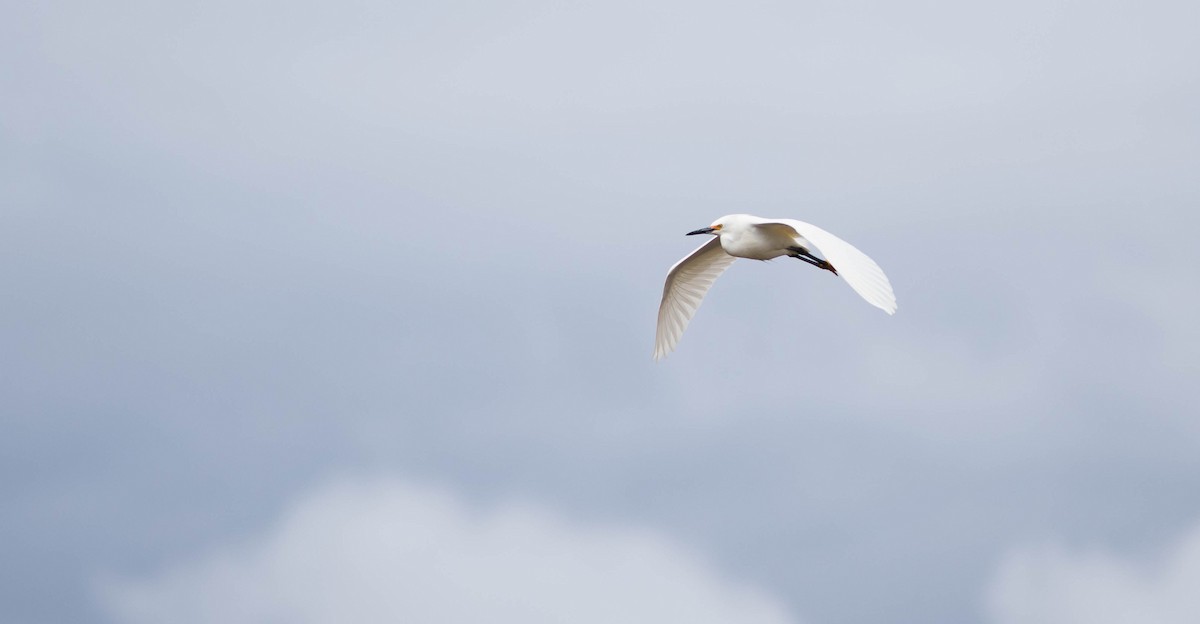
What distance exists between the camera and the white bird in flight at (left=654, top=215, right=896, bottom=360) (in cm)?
2214

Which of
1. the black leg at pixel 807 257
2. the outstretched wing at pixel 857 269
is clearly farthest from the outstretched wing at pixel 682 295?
the outstretched wing at pixel 857 269

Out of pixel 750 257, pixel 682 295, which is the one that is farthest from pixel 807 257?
pixel 682 295

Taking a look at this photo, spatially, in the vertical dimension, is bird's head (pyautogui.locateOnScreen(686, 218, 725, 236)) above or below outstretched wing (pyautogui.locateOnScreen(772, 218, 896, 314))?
above

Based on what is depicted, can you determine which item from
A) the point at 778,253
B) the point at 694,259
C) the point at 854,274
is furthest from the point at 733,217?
the point at 854,274

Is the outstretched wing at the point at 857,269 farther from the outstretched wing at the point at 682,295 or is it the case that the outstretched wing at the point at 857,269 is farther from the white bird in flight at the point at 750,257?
the outstretched wing at the point at 682,295

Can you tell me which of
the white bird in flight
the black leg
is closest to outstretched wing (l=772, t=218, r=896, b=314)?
the white bird in flight

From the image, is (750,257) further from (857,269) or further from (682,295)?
(857,269)

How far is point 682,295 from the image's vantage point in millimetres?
32875

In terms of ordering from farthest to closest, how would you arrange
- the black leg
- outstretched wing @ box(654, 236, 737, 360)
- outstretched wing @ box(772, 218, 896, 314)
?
outstretched wing @ box(654, 236, 737, 360) < the black leg < outstretched wing @ box(772, 218, 896, 314)

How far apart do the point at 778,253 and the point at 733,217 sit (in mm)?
1060

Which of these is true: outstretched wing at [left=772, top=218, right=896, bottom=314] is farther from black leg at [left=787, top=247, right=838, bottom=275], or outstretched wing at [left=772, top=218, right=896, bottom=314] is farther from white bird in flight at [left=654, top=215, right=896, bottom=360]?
black leg at [left=787, top=247, right=838, bottom=275]

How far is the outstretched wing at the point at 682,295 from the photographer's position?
32531 millimetres

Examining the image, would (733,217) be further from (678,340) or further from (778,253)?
(678,340)

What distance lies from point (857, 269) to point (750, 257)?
656 centimetres
